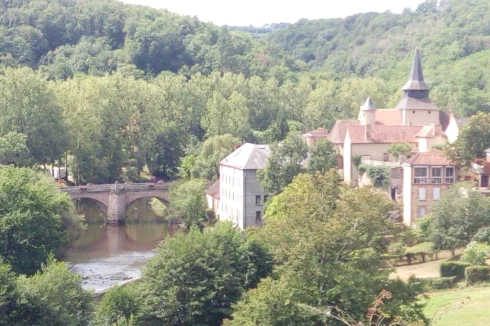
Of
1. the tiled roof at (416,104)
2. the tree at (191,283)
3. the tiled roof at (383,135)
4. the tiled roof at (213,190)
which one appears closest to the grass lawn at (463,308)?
the tree at (191,283)

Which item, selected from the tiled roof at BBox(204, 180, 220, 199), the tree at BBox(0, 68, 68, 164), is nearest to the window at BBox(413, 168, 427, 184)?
the tiled roof at BBox(204, 180, 220, 199)

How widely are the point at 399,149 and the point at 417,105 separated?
1339cm

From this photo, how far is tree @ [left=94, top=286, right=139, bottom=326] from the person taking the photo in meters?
39.7

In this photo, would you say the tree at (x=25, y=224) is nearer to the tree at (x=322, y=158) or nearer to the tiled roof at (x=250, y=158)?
the tree at (x=322, y=158)

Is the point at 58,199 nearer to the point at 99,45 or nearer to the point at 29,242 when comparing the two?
the point at 29,242

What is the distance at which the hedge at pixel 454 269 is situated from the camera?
50.2m

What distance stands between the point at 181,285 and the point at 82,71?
97970 mm

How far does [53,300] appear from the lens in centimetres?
3959

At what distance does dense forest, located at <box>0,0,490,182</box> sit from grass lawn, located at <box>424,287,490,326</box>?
147 ft

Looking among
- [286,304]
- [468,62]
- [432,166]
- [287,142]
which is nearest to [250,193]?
[287,142]

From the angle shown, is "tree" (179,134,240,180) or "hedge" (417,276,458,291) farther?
"tree" (179,134,240,180)

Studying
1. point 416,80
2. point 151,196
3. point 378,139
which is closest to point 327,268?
point 378,139

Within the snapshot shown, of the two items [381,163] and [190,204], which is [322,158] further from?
[190,204]

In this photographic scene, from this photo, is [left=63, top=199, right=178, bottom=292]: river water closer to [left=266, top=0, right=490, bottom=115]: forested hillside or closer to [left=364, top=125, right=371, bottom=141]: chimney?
[left=364, top=125, right=371, bottom=141]: chimney
